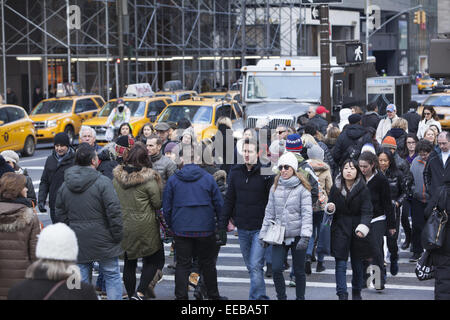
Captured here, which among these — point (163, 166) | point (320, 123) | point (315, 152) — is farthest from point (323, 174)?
point (320, 123)

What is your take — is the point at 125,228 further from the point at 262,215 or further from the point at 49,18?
the point at 49,18

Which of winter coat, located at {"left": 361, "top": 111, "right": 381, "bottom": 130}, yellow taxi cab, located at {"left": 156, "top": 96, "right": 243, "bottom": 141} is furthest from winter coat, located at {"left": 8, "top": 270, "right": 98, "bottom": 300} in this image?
yellow taxi cab, located at {"left": 156, "top": 96, "right": 243, "bottom": 141}

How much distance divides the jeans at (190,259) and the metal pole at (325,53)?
11214mm

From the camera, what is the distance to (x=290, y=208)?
796cm

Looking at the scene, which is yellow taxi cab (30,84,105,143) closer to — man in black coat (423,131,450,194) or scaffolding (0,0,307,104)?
scaffolding (0,0,307,104)

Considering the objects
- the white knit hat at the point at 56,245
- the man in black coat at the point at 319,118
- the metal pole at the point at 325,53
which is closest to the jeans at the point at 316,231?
the man in black coat at the point at 319,118

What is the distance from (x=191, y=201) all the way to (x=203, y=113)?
14.3m

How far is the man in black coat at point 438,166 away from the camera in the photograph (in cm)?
924

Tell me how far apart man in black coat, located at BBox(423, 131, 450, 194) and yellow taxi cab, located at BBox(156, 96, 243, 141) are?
11.8m

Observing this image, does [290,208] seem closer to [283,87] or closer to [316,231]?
[316,231]

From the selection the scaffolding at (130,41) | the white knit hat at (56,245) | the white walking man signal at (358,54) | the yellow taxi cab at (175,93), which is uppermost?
the scaffolding at (130,41)

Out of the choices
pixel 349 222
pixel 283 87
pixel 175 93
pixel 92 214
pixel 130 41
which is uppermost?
pixel 130 41

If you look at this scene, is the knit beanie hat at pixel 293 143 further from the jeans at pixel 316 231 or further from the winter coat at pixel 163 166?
the winter coat at pixel 163 166
